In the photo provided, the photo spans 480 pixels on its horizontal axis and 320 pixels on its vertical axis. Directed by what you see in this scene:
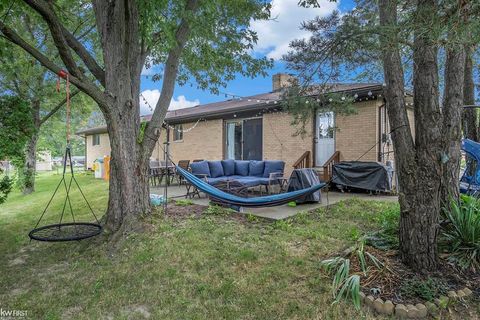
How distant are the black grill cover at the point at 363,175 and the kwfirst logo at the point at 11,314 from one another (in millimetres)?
7306

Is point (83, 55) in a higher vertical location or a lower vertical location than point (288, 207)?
higher

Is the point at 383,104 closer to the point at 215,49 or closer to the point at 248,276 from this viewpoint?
the point at 215,49

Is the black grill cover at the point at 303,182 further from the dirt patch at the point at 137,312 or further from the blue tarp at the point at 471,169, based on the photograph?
the dirt patch at the point at 137,312

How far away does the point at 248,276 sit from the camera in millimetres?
3508

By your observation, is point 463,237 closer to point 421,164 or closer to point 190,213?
point 421,164

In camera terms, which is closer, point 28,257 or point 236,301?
point 236,301

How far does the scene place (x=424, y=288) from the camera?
9.84ft

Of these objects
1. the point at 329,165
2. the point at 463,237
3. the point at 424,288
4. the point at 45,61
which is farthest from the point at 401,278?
the point at 329,165

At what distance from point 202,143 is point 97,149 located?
1232cm

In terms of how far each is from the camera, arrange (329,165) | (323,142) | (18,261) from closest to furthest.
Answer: (18,261) < (329,165) < (323,142)

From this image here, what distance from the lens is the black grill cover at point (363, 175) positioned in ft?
25.5

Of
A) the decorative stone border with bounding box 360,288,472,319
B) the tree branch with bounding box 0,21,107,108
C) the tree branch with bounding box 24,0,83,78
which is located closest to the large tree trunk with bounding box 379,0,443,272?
the decorative stone border with bounding box 360,288,472,319

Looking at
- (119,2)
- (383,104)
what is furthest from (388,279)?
(383,104)

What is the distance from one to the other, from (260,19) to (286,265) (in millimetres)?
4876
